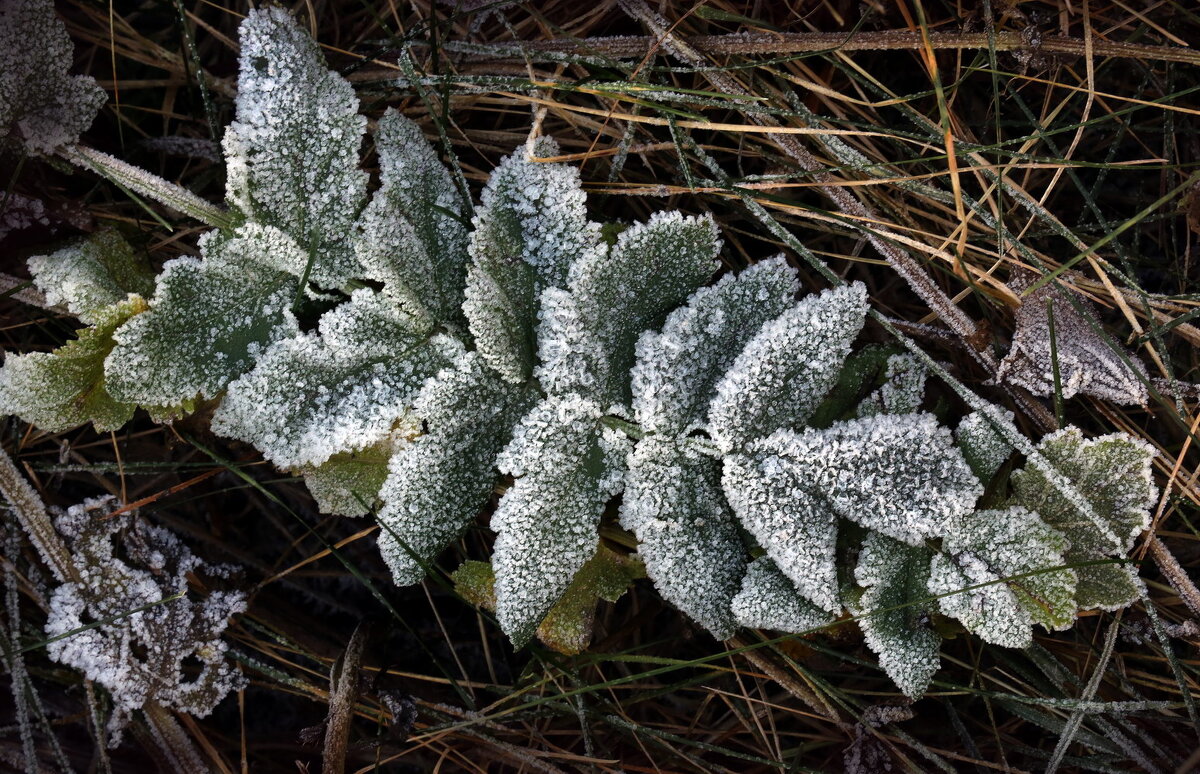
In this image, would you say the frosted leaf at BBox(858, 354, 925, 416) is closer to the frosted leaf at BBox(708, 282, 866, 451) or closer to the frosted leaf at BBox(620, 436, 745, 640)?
the frosted leaf at BBox(708, 282, 866, 451)

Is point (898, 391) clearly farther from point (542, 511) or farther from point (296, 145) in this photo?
point (296, 145)

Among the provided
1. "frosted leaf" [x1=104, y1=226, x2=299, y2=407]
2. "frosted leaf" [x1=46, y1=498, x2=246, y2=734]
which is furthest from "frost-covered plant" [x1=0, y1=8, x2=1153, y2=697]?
"frosted leaf" [x1=46, y1=498, x2=246, y2=734]

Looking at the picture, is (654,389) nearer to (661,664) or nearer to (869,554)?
(869,554)

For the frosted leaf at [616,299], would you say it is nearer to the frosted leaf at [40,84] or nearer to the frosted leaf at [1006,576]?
the frosted leaf at [1006,576]

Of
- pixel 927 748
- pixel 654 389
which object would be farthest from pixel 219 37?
pixel 927 748

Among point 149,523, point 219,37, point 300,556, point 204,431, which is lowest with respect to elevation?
point 300,556

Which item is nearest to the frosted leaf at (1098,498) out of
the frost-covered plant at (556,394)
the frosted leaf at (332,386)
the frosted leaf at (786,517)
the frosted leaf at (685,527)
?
the frost-covered plant at (556,394)
